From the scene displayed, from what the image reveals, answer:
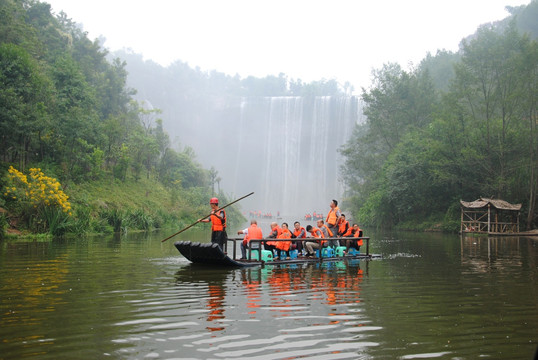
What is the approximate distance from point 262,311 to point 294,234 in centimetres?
741

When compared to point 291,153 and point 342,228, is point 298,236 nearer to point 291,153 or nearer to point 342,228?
point 342,228

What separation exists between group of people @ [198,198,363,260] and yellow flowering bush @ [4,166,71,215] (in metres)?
9.96

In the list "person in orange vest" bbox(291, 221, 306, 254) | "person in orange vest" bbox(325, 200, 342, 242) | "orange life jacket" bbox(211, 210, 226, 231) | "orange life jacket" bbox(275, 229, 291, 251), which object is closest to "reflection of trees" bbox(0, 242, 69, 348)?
"orange life jacket" bbox(211, 210, 226, 231)

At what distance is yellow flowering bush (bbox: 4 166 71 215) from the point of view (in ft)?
69.3

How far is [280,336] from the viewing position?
5.93m

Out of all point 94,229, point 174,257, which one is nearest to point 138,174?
point 94,229

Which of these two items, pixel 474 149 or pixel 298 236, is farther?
pixel 474 149

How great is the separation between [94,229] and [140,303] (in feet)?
59.2

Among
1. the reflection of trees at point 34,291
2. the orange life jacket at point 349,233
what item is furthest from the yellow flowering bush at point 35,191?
the orange life jacket at point 349,233

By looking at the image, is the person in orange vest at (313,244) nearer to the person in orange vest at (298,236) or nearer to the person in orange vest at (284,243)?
the person in orange vest at (298,236)

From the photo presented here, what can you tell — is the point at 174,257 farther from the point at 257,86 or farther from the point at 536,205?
the point at 257,86

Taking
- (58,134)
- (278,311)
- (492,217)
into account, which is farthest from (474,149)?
(278,311)

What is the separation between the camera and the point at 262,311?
736 cm

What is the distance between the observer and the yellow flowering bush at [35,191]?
69.3 ft
